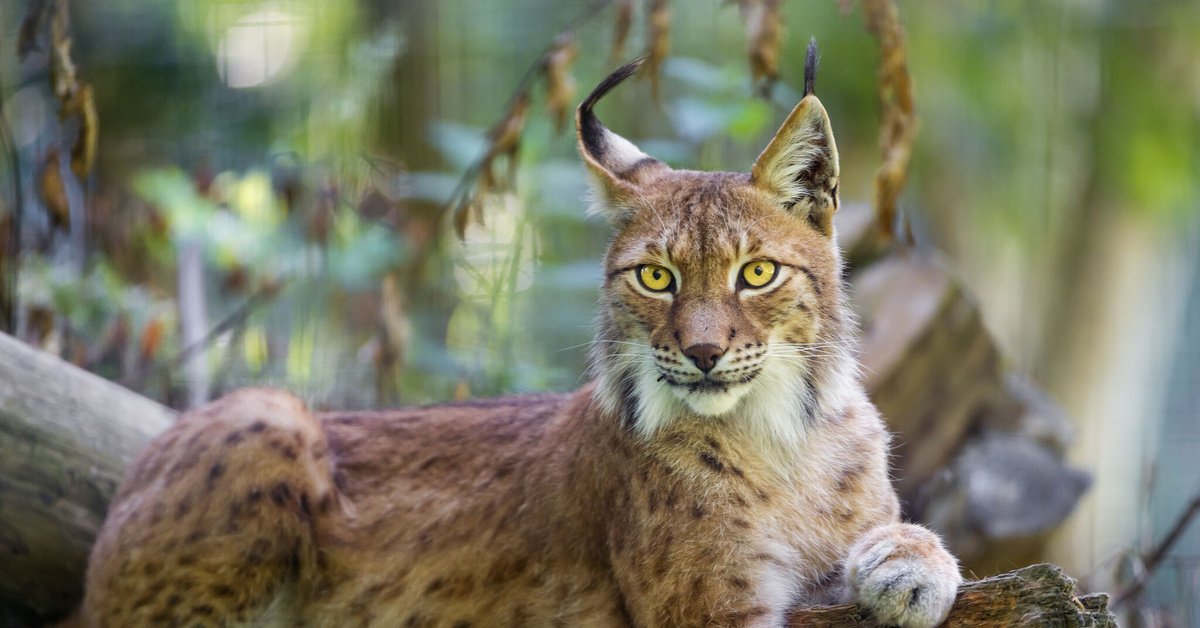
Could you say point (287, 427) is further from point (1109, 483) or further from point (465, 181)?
point (1109, 483)

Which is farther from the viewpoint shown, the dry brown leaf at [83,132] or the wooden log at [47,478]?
the dry brown leaf at [83,132]

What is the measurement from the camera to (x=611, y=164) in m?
4.04

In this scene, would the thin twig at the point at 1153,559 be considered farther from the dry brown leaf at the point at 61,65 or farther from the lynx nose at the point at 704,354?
the dry brown leaf at the point at 61,65

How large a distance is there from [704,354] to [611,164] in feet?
3.50

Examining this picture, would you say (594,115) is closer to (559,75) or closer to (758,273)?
(758,273)

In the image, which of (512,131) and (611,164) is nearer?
(611,164)

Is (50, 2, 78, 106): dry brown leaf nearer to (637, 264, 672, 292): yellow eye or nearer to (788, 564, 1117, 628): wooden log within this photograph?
(637, 264, 672, 292): yellow eye

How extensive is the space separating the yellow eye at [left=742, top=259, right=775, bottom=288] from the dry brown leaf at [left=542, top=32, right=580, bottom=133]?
108 inches

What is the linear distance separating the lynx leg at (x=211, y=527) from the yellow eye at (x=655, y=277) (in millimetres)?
1711

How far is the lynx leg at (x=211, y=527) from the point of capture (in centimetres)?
402

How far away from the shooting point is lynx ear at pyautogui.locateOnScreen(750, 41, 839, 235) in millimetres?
3438

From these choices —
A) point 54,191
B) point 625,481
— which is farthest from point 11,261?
point 625,481

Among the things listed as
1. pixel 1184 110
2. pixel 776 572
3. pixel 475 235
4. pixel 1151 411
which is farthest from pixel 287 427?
pixel 1151 411

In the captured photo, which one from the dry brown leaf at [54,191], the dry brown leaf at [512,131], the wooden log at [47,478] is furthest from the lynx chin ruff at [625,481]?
the dry brown leaf at [512,131]
